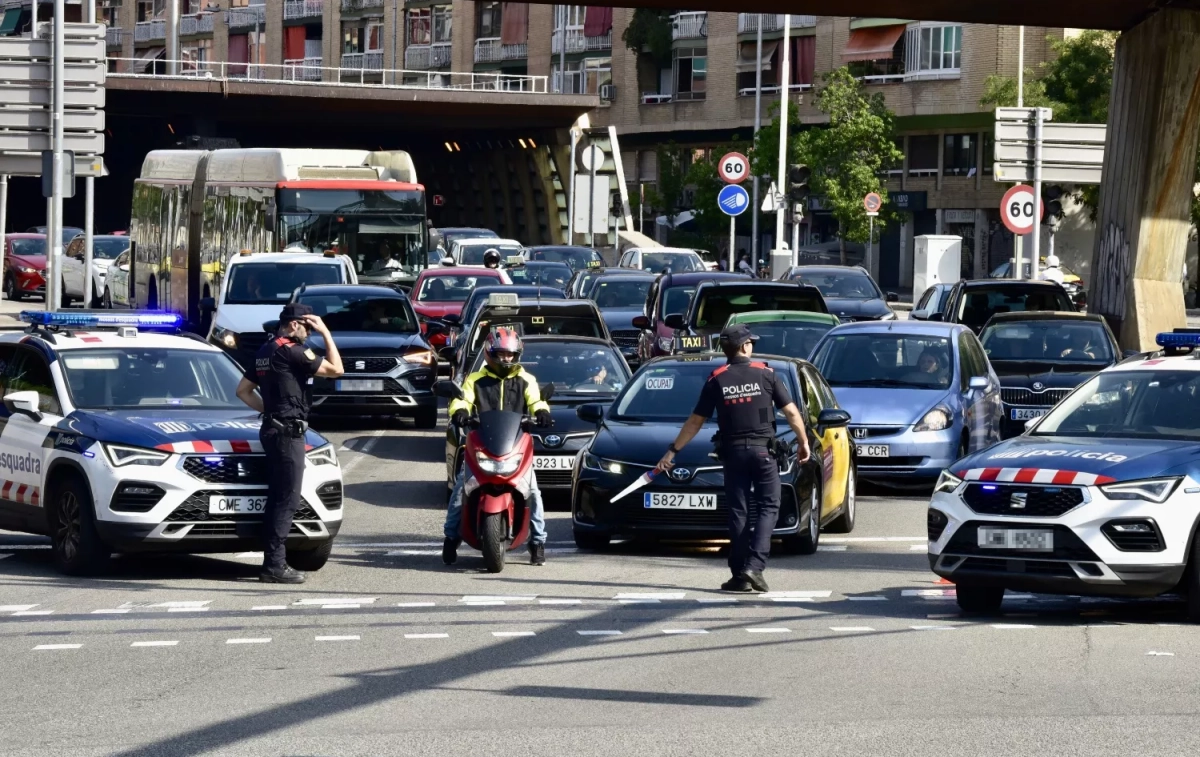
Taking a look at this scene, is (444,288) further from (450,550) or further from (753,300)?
(450,550)

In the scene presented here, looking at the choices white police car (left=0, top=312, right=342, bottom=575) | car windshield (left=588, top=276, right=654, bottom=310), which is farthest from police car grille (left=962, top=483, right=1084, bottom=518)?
car windshield (left=588, top=276, right=654, bottom=310)

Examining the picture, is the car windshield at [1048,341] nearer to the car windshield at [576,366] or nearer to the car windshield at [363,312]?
the car windshield at [576,366]

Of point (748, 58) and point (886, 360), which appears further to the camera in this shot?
point (748, 58)

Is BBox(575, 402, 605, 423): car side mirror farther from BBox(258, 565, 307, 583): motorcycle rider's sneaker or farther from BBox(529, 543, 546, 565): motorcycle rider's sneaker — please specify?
BBox(258, 565, 307, 583): motorcycle rider's sneaker

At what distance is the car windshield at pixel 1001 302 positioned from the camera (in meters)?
26.5

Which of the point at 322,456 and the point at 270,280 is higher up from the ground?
the point at 270,280

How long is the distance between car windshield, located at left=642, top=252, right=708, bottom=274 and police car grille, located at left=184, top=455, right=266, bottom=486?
95.1 ft

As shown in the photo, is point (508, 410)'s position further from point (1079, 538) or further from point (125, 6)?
point (125, 6)

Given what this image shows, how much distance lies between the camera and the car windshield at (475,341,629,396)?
18.7 metres

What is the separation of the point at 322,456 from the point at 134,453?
123 cm

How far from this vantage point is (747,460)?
12422mm

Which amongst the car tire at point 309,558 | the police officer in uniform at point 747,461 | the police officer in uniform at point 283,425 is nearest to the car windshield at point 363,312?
the car tire at point 309,558

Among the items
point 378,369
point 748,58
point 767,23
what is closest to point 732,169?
point 378,369

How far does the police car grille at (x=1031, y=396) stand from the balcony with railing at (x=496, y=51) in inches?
2729
